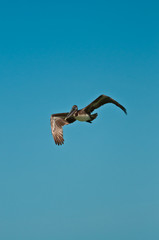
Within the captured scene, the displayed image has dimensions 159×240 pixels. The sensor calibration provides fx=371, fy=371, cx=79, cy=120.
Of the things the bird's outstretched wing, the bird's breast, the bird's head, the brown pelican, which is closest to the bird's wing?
the brown pelican

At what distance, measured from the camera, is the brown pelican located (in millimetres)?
23359

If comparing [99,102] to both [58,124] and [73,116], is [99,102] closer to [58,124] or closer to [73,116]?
[73,116]

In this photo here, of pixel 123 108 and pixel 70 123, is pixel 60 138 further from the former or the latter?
pixel 123 108

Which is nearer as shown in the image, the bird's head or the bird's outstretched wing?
the bird's head

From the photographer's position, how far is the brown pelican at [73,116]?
23359 millimetres

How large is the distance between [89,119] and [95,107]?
0.88 m

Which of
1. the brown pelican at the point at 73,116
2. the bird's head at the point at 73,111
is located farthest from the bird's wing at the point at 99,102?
the bird's head at the point at 73,111

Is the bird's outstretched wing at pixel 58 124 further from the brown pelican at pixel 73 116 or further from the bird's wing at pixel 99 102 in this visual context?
the bird's wing at pixel 99 102

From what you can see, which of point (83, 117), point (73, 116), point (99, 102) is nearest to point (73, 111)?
point (73, 116)

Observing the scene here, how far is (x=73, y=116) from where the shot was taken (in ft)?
81.9

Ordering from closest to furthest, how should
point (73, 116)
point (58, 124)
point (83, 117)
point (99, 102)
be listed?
point (99, 102) → point (83, 117) → point (73, 116) → point (58, 124)

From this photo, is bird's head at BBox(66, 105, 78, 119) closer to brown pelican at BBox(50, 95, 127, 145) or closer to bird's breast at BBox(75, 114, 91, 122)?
brown pelican at BBox(50, 95, 127, 145)

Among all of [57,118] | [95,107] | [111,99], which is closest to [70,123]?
[57,118]

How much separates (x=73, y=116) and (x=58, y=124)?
165 cm
